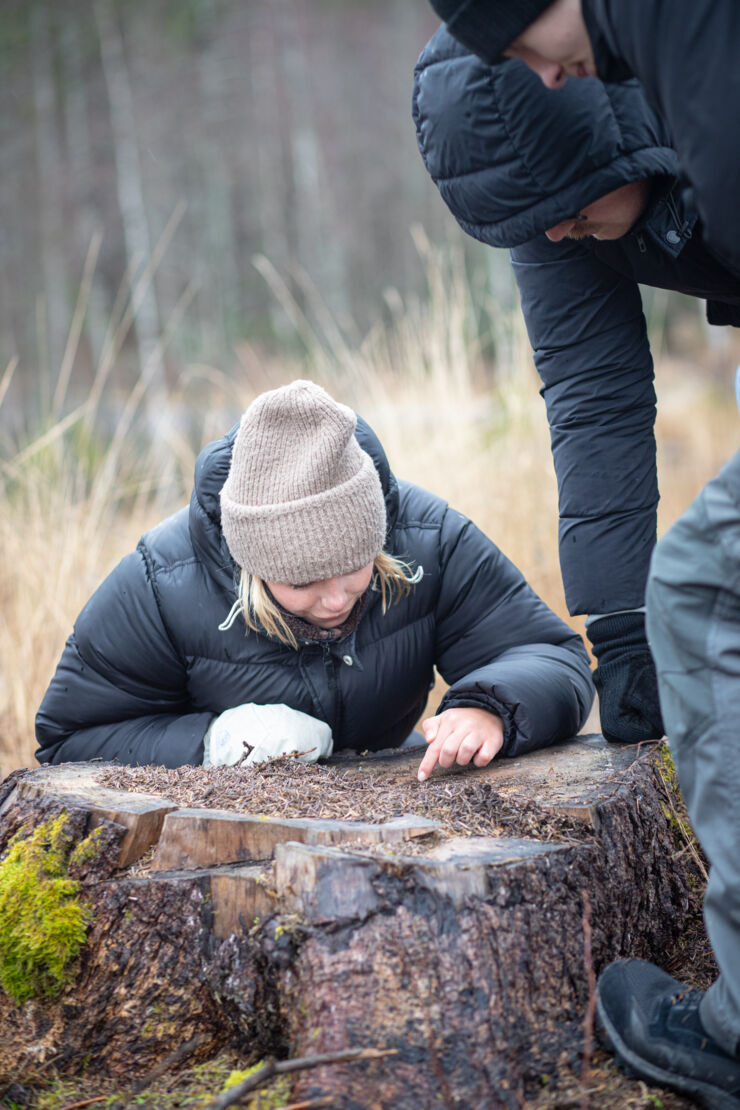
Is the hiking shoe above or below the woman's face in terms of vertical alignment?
below

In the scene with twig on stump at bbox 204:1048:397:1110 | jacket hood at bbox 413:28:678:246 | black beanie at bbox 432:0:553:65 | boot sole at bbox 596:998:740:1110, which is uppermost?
black beanie at bbox 432:0:553:65

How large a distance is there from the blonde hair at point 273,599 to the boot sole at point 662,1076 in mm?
998

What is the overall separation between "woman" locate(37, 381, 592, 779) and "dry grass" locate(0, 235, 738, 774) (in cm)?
100

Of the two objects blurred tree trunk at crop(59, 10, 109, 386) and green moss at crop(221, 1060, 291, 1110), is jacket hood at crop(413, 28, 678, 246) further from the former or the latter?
blurred tree trunk at crop(59, 10, 109, 386)

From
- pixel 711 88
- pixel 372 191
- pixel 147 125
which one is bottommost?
pixel 372 191

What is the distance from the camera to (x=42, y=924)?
4.47ft

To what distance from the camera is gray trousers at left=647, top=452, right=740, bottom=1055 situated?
1.06 m

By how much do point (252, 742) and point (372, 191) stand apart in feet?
56.3

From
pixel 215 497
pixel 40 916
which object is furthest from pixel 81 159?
pixel 40 916

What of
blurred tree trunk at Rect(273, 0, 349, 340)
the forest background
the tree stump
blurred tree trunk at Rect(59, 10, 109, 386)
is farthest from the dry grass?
blurred tree trunk at Rect(59, 10, 109, 386)

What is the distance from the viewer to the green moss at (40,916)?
4.45ft

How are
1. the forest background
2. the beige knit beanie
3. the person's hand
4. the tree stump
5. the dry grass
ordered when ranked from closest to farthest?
the tree stump → the person's hand → the beige knit beanie → the dry grass → the forest background

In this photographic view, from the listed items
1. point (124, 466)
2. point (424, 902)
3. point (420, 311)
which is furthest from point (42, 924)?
point (420, 311)

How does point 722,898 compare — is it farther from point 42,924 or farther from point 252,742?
point 252,742
